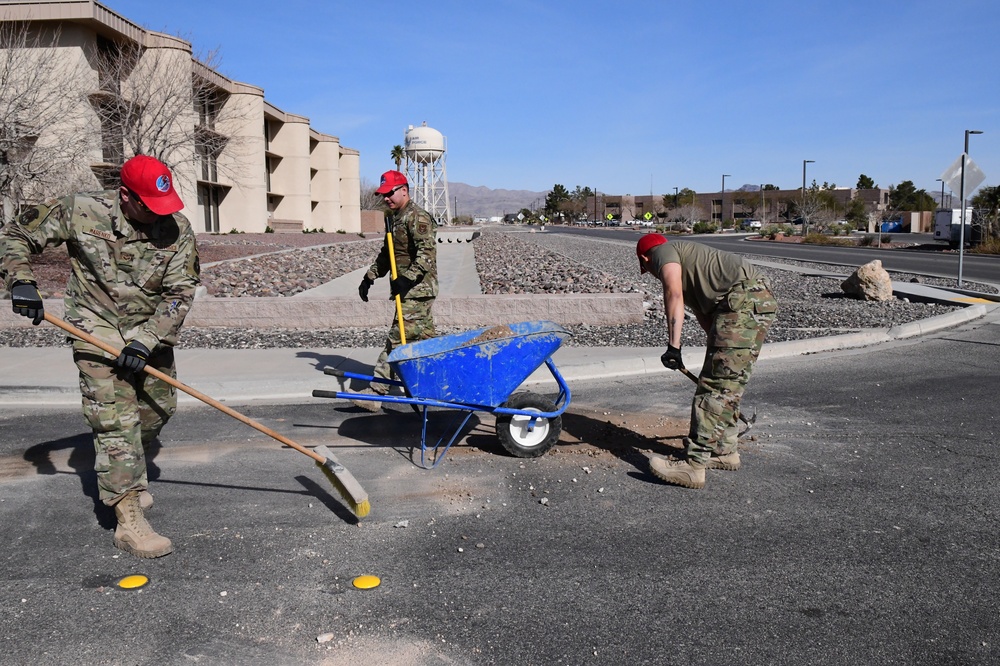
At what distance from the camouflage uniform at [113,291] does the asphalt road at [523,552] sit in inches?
25.2

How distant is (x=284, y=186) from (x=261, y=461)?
170 ft

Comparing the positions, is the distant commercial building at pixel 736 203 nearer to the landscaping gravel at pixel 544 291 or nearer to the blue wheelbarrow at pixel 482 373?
the landscaping gravel at pixel 544 291

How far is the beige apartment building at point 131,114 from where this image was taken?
879 inches

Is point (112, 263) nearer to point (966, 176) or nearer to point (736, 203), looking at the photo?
point (966, 176)

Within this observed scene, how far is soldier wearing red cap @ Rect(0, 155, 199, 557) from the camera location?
3982mm

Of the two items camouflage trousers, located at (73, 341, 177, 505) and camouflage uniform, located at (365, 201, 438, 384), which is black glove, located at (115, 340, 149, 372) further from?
camouflage uniform, located at (365, 201, 438, 384)

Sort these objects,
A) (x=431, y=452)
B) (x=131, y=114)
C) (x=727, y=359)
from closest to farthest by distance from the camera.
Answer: (x=727, y=359), (x=431, y=452), (x=131, y=114)

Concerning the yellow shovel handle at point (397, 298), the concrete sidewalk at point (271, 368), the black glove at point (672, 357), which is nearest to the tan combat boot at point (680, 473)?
Answer: the black glove at point (672, 357)

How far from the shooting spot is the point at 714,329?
5.21 m

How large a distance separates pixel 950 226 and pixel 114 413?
143 ft

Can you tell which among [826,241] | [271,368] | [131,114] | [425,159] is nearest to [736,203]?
[425,159]

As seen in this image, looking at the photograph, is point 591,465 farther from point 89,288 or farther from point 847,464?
point 89,288

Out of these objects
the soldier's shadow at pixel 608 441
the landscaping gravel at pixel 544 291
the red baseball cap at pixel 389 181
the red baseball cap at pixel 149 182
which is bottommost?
the soldier's shadow at pixel 608 441

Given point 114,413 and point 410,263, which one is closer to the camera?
point 114,413
